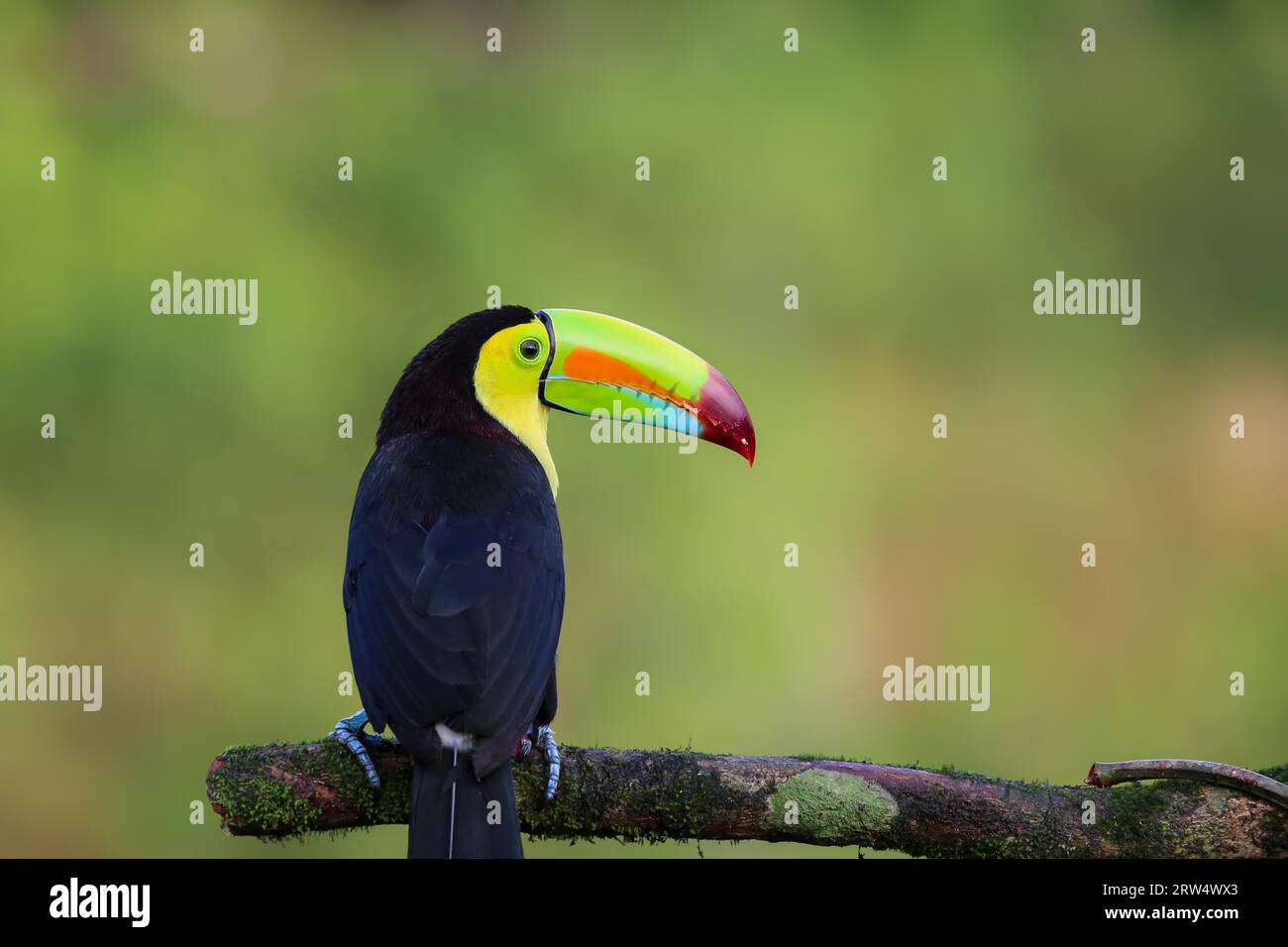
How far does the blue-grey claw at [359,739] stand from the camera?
319 cm

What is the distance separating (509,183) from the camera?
29.5 feet

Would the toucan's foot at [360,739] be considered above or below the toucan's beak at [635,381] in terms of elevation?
below

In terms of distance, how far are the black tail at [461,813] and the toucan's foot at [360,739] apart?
180 millimetres

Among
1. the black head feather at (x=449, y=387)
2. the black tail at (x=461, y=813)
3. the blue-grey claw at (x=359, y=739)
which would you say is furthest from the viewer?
the black head feather at (x=449, y=387)

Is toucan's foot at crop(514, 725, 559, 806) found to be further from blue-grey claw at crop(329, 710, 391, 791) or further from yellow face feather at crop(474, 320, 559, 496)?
yellow face feather at crop(474, 320, 559, 496)

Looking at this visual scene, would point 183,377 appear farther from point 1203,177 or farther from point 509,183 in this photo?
point 1203,177

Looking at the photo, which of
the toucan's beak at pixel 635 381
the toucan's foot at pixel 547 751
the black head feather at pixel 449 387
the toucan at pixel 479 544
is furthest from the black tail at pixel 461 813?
the toucan's beak at pixel 635 381

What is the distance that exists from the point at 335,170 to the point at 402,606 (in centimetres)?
639

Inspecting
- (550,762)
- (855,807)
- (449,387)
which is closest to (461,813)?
(550,762)

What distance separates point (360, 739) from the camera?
3250 mm

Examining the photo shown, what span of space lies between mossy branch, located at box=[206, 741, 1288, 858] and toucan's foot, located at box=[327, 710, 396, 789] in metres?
0.03

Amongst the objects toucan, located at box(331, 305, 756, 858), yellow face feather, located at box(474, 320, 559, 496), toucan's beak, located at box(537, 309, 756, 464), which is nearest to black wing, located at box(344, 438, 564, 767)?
toucan, located at box(331, 305, 756, 858)

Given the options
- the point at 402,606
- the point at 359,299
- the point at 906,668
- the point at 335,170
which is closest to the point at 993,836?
the point at 402,606

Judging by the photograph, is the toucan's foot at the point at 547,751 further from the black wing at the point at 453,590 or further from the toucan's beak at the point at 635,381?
the toucan's beak at the point at 635,381
